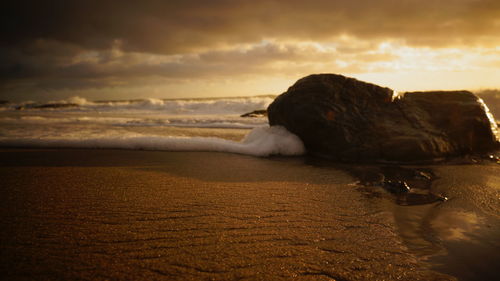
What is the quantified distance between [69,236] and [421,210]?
2571 millimetres

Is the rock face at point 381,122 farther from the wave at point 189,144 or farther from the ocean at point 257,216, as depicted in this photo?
the ocean at point 257,216

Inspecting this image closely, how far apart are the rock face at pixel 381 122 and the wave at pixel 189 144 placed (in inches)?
10.3

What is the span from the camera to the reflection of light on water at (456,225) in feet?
5.99

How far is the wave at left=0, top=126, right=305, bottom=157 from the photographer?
4.68m

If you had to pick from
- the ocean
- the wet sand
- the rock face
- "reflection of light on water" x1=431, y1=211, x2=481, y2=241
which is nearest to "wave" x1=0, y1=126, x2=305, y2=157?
the rock face

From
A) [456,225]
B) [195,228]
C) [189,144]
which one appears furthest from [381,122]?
[195,228]

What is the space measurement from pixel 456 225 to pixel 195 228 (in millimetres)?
1853

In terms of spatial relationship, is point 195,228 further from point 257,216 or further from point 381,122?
point 381,122

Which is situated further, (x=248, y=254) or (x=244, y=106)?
(x=244, y=106)

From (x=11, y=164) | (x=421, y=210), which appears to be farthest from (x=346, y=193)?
(x=11, y=164)

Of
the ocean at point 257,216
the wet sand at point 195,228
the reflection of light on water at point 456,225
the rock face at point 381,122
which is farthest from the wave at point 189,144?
the reflection of light on water at point 456,225

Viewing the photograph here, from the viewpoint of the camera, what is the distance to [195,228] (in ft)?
5.93

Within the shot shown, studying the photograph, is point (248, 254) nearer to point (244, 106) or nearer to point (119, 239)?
point (119, 239)

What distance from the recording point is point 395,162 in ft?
13.3
